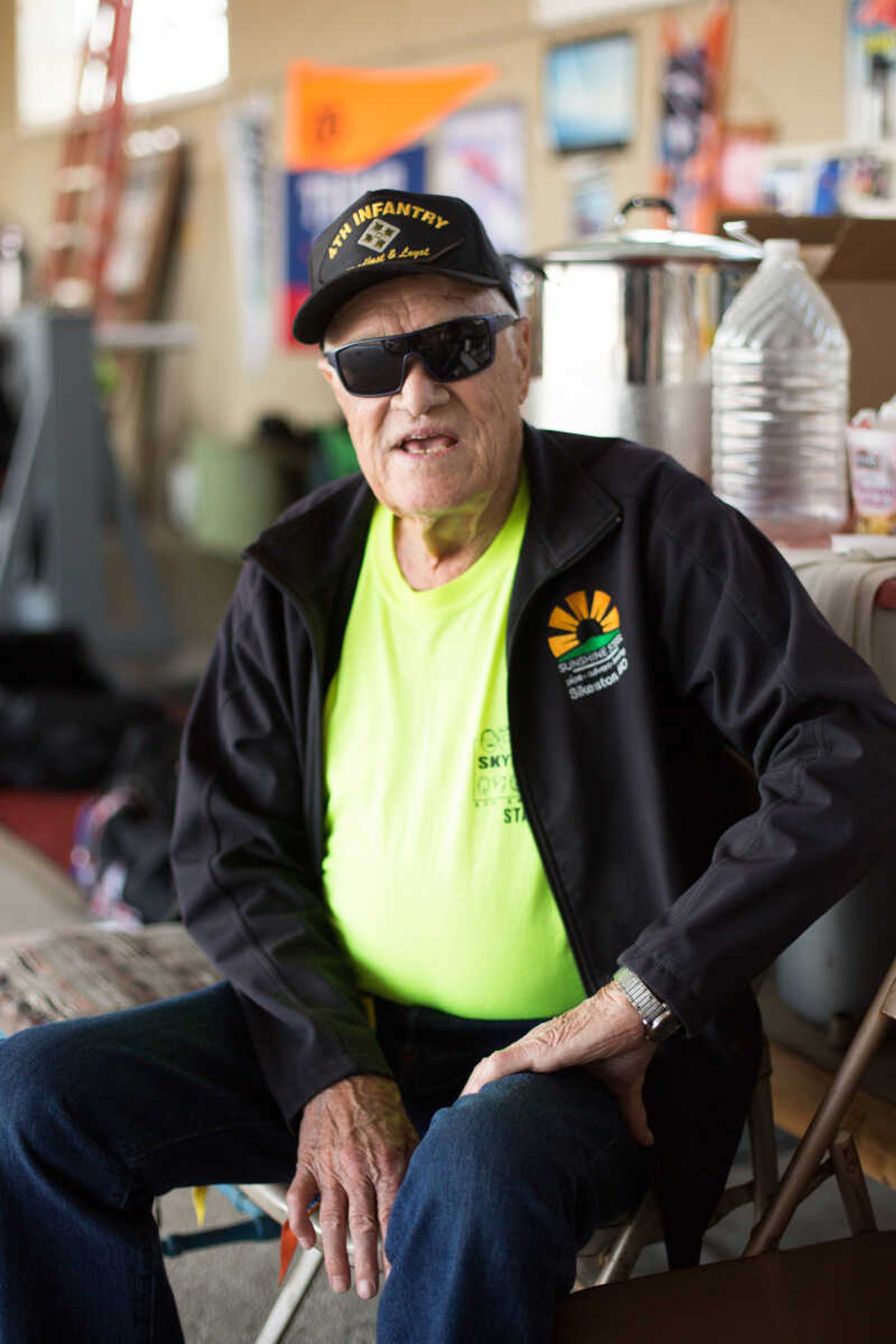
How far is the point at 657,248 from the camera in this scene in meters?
2.07

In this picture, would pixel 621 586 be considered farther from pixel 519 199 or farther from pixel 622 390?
pixel 519 199

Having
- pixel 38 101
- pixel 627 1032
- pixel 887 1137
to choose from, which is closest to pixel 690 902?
pixel 627 1032

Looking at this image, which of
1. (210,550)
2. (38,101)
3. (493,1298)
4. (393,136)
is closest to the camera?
(493,1298)

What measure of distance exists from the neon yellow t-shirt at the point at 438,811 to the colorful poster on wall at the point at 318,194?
Result: 562cm

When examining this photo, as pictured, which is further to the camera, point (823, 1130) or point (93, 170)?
point (93, 170)

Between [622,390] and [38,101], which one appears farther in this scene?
[38,101]

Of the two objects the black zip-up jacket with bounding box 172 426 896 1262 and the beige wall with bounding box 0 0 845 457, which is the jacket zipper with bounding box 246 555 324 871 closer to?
the black zip-up jacket with bounding box 172 426 896 1262

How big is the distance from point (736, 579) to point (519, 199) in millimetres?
5457

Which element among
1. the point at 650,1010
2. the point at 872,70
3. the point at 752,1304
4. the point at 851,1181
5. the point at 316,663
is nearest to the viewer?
the point at 752,1304

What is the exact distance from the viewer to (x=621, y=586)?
1.55m

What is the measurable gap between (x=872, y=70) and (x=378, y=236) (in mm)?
3943

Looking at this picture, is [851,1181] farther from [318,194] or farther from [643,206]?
[318,194]

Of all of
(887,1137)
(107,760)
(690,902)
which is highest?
(690,902)

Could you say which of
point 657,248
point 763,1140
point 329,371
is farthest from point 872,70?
point 763,1140
